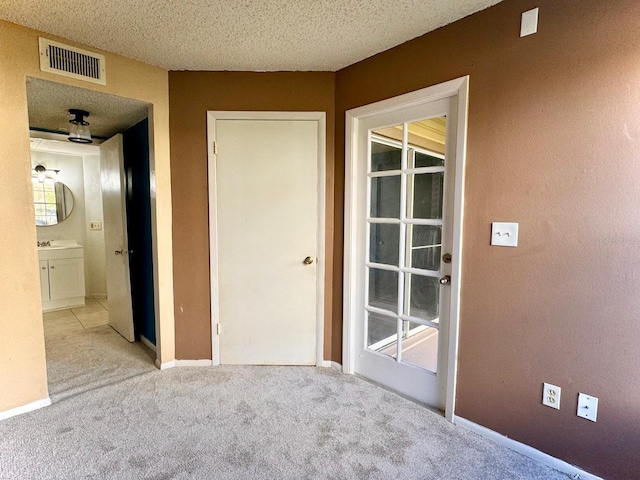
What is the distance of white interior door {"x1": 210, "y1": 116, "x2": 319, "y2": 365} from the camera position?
8.16ft

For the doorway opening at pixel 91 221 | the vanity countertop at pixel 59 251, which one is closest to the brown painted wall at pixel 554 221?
the doorway opening at pixel 91 221

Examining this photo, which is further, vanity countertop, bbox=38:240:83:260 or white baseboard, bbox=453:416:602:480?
vanity countertop, bbox=38:240:83:260

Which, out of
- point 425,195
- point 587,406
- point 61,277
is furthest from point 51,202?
point 587,406

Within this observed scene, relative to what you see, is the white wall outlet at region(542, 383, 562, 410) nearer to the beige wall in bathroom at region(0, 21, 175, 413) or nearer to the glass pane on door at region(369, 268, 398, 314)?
the glass pane on door at region(369, 268, 398, 314)

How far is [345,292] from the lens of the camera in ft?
8.13

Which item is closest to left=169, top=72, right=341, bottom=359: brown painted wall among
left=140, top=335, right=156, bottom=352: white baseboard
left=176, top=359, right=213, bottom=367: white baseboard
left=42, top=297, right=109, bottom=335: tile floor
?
left=176, top=359, right=213, bottom=367: white baseboard

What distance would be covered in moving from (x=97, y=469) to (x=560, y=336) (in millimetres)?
2304

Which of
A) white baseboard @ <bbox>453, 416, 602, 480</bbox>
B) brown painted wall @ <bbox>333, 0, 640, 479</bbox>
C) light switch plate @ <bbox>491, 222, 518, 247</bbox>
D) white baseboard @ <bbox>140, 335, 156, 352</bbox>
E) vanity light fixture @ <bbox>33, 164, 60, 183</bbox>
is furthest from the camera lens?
vanity light fixture @ <bbox>33, 164, 60, 183</bbox>

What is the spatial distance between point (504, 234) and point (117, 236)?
3259 millimetres

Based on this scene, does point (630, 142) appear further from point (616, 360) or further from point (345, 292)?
point (345, 292)

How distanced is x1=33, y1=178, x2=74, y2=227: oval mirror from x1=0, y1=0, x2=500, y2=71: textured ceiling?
334cm

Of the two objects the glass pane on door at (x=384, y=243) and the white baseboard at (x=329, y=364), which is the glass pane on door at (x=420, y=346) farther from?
the white baseboard at (x=329, y=364)

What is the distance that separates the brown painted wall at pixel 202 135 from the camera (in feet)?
8.05

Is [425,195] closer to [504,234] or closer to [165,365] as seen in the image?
[504,234]
